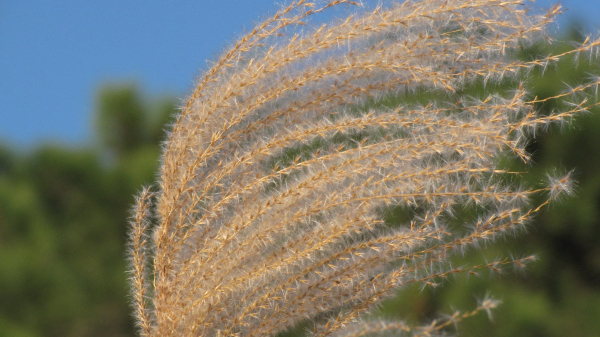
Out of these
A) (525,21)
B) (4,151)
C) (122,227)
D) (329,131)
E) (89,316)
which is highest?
(4,151)

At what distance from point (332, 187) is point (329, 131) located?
11cm

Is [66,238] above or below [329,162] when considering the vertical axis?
below

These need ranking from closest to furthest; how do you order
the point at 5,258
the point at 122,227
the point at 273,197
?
the point at 273,197
the point at 5,258
the point at 122,227

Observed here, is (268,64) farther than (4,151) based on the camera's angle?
No

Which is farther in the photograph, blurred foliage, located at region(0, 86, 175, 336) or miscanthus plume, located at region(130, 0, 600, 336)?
blurred foliage, located at region(0, 86, 175, 336)

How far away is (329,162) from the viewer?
1.11m

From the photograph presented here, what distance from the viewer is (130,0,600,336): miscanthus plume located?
1082mm

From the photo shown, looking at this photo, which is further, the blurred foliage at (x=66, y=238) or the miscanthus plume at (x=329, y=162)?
the blurred foliage at (x=66, y=238)

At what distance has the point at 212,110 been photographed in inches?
43.8

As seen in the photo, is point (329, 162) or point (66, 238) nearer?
point (329, 162)

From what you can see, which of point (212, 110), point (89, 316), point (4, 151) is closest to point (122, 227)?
point (89, 316)

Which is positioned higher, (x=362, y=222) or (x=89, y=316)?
(x=362, y=222)

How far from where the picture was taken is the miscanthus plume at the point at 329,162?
1082 mm

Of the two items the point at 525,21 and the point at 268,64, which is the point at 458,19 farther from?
the point at 268,64
